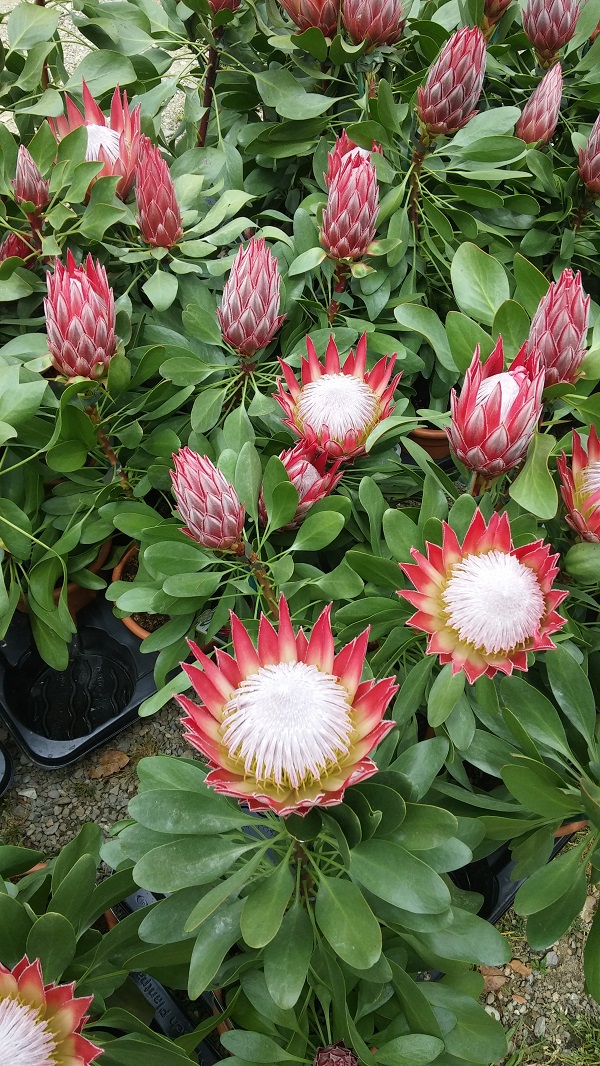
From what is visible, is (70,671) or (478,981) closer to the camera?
(478,981)

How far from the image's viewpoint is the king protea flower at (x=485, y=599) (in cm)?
83

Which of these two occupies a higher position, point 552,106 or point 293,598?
point 552,106

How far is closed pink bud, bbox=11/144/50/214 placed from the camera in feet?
4.02

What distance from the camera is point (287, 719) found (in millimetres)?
722

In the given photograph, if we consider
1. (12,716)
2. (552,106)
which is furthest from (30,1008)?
(552,106)

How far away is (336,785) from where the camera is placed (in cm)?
73

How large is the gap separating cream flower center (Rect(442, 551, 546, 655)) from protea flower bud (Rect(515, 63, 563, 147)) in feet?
3.09

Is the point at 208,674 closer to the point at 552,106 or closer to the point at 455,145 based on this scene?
the point at 455,145

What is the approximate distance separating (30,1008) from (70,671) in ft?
2.92

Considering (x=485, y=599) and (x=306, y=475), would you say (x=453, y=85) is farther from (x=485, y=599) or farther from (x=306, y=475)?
(x=485, y=599)

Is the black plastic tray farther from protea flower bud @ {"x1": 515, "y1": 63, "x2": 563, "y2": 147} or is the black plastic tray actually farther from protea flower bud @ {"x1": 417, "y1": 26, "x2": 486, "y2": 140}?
protea flower bud @ {"x1": 515, "y1": 63, "x2": 563, "y2": 147}

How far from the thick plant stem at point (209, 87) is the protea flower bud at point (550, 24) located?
0.59m

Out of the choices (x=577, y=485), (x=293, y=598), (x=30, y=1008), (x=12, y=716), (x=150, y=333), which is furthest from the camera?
(x=12, y=716)

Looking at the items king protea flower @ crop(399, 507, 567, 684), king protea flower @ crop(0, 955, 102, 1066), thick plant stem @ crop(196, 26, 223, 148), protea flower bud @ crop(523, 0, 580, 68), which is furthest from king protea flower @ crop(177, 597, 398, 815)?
protea flower bud @ crop(523, 0, 580, 68)
